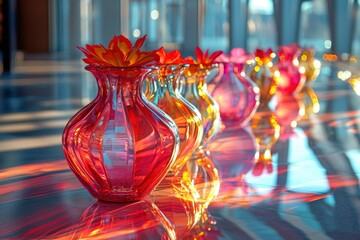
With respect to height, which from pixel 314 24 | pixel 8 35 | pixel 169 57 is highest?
pixel 314 24

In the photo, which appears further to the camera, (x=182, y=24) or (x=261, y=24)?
(x=182, y=24)

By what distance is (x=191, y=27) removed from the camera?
19.1 metres

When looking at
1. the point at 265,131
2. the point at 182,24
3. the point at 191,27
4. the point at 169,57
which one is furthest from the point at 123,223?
the point at 182,24

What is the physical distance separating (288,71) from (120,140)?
2.91 m

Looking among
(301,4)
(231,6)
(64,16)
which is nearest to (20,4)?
(64,16)

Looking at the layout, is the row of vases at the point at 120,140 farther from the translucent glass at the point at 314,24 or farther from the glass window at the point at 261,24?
the glass window at the point at 261,24

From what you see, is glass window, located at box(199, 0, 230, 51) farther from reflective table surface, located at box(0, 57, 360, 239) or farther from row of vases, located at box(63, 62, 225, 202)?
row of vases, located at box(63, 62, 225, 202)

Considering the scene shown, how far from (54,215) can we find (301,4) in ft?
44.6

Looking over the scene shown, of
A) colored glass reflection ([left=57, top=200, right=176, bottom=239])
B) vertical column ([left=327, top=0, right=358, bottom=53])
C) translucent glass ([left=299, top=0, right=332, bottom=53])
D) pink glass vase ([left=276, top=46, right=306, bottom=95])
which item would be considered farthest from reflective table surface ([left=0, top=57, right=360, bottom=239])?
translucent glass ([left=299, top=0, right=332, bottom=53])

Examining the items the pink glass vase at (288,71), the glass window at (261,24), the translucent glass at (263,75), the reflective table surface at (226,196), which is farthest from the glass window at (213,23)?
the reflective table surface at (226,196)

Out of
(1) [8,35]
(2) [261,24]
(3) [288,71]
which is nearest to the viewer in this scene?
(3) [288,71]

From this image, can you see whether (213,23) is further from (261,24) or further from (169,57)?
(169,57)

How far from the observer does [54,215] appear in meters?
1.58

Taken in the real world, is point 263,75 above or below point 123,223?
above
